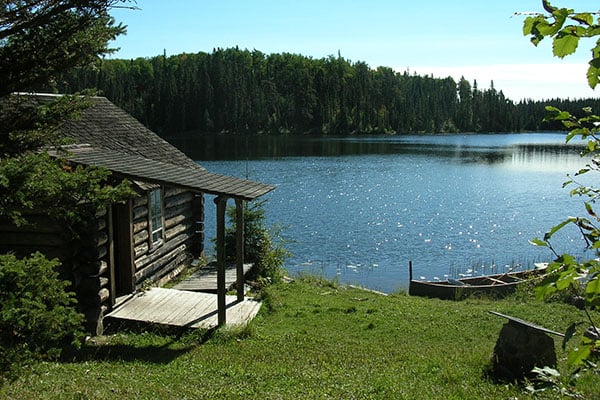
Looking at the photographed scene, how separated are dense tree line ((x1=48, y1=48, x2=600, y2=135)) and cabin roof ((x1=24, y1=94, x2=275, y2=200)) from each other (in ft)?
330

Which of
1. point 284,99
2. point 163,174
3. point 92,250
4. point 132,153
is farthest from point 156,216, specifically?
point 284,99

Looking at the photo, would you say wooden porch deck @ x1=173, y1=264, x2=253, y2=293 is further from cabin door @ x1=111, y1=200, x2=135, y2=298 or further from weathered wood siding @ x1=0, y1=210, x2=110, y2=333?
weathered wood siding @ x1=0, y1=210, x2=110, y2=333

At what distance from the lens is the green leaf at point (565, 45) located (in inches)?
84.4

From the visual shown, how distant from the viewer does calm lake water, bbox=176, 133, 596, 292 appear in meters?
25.2

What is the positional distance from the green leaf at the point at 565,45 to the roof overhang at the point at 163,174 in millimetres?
9442

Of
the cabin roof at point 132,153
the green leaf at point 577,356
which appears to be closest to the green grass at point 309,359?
the cabin roof at point 132,153

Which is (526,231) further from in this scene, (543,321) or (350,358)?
(350,358)

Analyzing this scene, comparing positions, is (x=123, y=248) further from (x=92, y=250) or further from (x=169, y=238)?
(x=169, y=238)

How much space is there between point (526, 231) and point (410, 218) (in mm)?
6768

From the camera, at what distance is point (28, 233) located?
431 inches

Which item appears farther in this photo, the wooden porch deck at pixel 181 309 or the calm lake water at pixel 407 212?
the calm lake water at pixel 407 212

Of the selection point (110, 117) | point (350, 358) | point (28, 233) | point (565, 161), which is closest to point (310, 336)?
point (350, 358)

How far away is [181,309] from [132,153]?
471cm

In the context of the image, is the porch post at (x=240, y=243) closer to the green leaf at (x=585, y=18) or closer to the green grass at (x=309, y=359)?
the green grass at (x=309, y=359)
